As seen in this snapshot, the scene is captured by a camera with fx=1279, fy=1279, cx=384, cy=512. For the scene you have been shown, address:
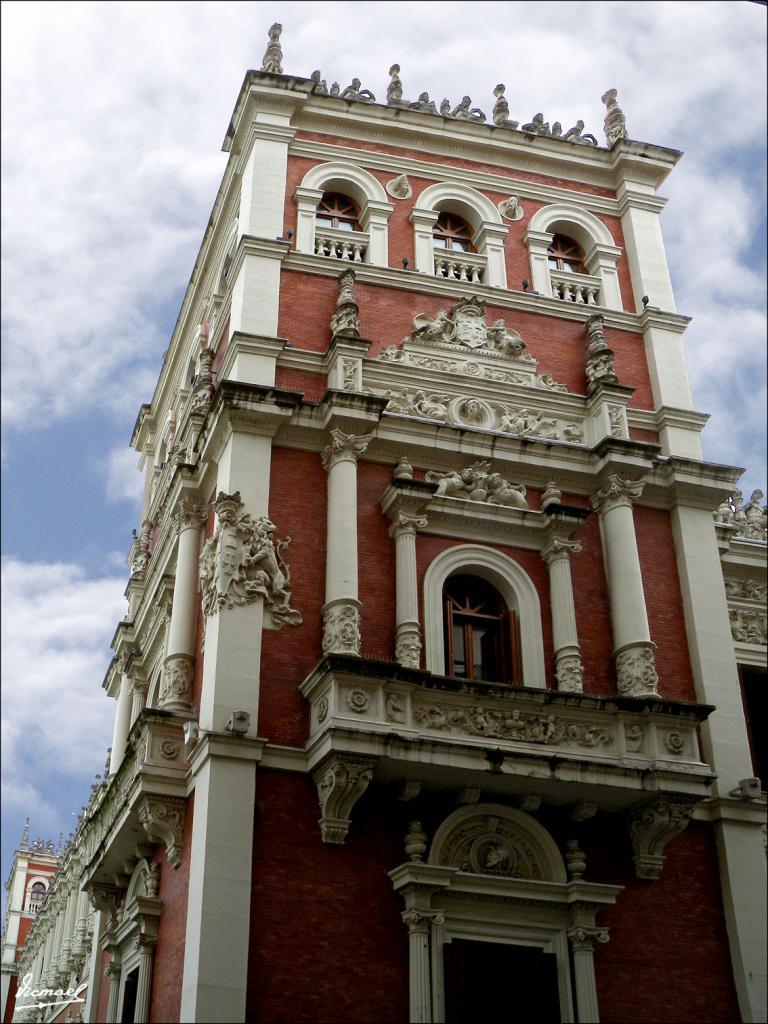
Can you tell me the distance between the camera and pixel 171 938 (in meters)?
19.6

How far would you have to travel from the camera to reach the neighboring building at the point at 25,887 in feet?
210

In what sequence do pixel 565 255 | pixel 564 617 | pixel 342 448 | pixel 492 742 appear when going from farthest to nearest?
pixel 565 255, pixel 342 448, pixel 564 617, pixel 492 742

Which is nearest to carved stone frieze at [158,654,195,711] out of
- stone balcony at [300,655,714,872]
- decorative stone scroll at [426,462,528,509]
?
stone balcony at [300,655,714,872]

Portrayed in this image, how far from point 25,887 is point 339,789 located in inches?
Result: 2134

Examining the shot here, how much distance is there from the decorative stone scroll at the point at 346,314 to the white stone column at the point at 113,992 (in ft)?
39.9

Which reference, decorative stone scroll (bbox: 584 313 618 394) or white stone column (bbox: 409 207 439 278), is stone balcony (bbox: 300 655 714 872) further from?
white stone column (bbox: 409 207 439 278)

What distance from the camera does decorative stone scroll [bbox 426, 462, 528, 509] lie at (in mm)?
22641

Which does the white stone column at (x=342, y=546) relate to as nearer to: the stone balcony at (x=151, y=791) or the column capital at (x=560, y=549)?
the stone balcony at (x=151, y=791)

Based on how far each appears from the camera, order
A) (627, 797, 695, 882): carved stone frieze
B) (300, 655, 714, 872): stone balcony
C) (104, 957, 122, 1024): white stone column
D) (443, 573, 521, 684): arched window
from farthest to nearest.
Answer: (104, 957, 122, 1024): white stone column, (443, 573, 521, 684): arched window, (627, 797, 695, 882): carved stone frieze, (300, 655, 714, 872): stone balcony

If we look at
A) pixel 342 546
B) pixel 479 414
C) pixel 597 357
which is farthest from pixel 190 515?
pixel 597 357

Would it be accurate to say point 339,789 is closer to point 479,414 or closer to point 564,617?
point 564,617

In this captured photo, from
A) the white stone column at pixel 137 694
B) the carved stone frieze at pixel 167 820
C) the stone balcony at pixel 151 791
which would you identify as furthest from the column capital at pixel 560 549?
the white stone column at pixel 137 694

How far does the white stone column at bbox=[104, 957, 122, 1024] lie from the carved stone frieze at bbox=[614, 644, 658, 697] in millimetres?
10377

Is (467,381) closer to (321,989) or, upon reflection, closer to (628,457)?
(628,457)
